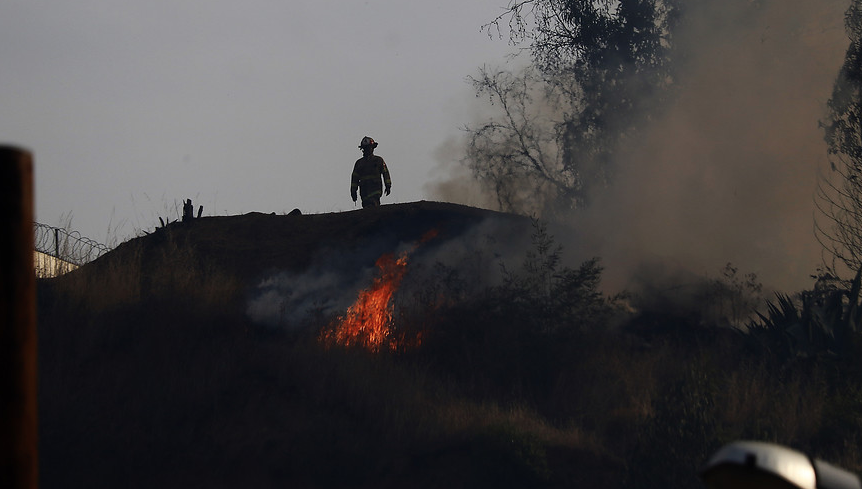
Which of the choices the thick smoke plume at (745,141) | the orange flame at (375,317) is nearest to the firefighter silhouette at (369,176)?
the orange flame at (375,317)

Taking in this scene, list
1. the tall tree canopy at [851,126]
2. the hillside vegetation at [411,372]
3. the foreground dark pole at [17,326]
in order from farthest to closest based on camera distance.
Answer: the tall tree canopy at [851,126]
the hillside vegetation at [411,372]
the foreground dark pole at [17,326]

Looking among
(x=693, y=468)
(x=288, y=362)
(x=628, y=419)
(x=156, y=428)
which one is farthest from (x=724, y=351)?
(x=156, y=428)

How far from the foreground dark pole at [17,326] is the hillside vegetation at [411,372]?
9043mm

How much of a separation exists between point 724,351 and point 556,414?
11.1 feet

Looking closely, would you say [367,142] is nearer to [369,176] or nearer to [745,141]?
[369,176]

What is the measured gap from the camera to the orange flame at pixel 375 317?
14.5 metres

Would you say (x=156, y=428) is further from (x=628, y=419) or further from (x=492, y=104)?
(x=492, y=104)

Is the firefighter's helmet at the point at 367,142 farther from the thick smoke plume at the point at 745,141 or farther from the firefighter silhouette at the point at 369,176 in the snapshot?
the thick smoke plume at the point at 745,141

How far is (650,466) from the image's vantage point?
10.2 meters

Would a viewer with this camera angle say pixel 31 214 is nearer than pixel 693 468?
Yes

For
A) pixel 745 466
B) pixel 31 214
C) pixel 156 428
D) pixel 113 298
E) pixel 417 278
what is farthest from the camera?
pixel 417 278

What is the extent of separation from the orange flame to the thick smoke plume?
7731mm

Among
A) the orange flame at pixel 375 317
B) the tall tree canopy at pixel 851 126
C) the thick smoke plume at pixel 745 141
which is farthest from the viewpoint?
the thick smoke plume at pixel 745 141

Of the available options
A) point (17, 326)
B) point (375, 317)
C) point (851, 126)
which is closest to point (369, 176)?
point (375, 317)
